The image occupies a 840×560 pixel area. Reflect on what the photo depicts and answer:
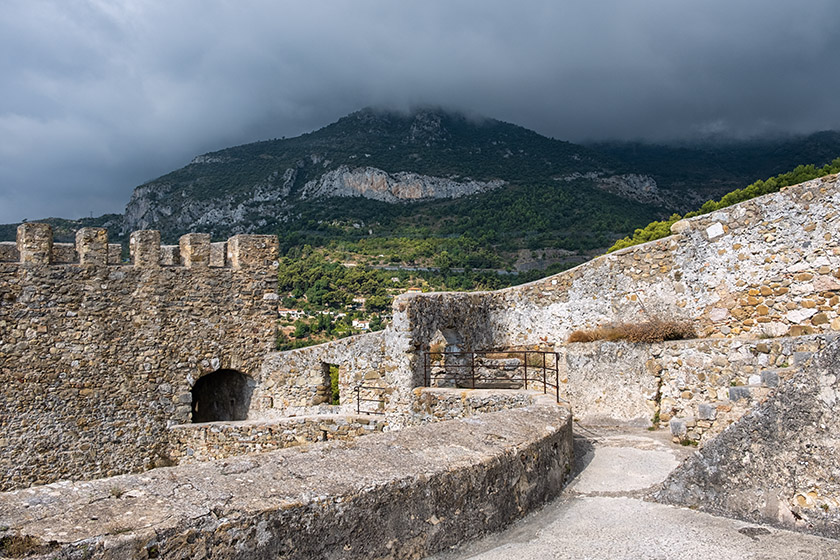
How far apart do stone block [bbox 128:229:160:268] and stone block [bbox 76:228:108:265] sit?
57 centimetres

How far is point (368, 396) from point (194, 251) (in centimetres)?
529

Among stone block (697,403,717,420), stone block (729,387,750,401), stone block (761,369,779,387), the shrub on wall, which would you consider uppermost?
the shrub on wall

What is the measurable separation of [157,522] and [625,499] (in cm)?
→ 367

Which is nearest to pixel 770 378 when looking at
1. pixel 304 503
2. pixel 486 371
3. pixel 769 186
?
pixel 304 503

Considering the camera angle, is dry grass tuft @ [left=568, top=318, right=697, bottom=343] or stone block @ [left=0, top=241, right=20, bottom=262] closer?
dry grass tuft @ [left=568, top=318, right=697, bottom=343]

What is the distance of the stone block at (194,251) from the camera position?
13.7m

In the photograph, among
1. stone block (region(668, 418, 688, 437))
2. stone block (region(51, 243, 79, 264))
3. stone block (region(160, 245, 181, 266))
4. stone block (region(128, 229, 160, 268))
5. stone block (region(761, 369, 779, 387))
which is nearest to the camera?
stone block (region(761, 369, 779, 387))

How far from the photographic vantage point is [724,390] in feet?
27.1

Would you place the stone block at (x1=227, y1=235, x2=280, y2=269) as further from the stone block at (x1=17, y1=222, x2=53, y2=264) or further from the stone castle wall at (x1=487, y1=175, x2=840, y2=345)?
the stone castle wall at (x1=487, y1=175, x2=840, y2=345)

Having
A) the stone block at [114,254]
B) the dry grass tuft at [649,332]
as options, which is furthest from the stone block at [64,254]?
the dry grass tuft at [649,332]

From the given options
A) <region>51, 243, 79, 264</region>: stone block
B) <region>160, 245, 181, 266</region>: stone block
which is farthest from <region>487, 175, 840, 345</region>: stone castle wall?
<region>51, 243, 79, 264</region>: stone block

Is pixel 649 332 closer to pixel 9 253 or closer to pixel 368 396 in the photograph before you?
pixel 368 396

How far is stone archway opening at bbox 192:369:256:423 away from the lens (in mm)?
14391

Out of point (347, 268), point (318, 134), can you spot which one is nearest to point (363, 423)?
point (347, 268)
